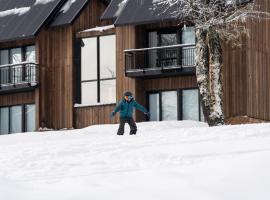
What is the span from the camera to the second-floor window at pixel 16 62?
3856 cm

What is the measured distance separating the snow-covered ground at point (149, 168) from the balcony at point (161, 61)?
1335 centimetres

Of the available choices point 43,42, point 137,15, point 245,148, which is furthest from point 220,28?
point 245,148

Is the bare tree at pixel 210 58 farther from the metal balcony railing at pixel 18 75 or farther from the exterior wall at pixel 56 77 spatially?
the metal balcony railing at pixel 18 75

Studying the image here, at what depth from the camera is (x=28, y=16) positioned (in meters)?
39.5

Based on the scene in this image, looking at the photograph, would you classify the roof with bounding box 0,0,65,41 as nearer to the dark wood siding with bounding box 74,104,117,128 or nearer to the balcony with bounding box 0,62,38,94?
the balcony with bounding box 0,62,38,94

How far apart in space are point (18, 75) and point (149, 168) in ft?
80.3

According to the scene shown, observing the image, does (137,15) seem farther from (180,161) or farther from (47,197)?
(47,197)

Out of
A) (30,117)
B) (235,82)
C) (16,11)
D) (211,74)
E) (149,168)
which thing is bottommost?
(149,168)

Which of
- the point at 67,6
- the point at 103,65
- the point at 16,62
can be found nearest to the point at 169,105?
the point at 103,65

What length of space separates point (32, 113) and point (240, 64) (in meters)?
11.1

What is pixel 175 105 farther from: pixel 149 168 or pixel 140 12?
pixel 149 168

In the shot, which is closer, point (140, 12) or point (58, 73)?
point (140, 12)

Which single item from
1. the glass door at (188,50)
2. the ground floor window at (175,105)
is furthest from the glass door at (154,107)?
the glass door at (188,50)

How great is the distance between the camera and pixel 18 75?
38906mm
